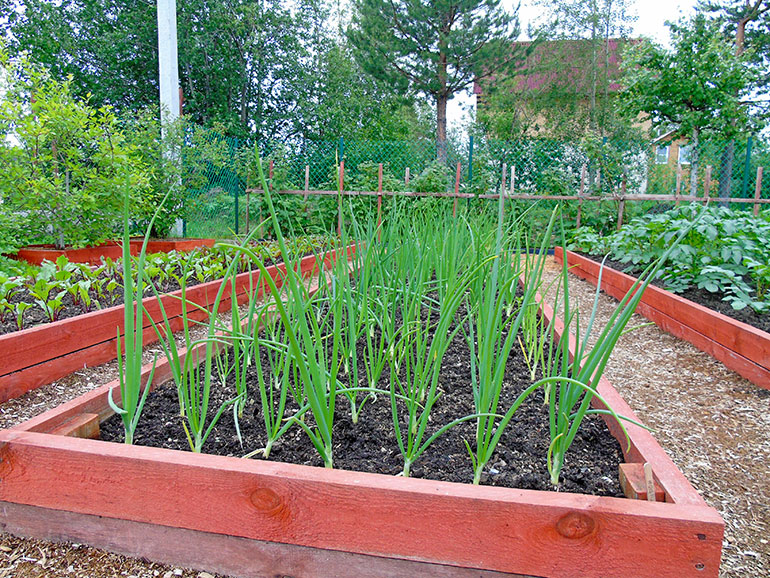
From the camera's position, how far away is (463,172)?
9.43 m

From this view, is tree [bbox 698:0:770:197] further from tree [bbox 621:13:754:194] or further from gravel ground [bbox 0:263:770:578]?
gravel ground [bbox 0:263:770:578]

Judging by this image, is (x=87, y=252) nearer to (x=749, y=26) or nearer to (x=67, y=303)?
(x=67, y=303)

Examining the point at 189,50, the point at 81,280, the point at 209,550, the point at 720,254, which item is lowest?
the point at 209,550

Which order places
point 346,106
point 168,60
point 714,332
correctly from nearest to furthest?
point 714,332 → point 168,60 → point 346,106

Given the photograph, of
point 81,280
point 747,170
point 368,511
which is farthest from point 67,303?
point 747,170

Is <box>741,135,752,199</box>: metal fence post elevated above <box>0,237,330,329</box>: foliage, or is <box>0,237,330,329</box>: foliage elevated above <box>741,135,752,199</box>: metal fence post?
<box>741,135,752,199</box>: metal fence post

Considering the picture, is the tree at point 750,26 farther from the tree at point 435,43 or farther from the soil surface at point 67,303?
the soil surface at point 67,303

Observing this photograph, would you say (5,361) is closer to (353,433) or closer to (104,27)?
(353,433)

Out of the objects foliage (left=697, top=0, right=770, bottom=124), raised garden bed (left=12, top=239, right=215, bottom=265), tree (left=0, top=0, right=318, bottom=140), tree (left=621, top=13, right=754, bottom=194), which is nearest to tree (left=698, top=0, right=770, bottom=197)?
foliage (left=697, top=0, right=770, bottom=124)

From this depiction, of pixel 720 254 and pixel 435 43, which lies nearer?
pixel 720 254

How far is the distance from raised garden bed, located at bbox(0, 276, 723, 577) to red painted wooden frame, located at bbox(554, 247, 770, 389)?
141 centimetres

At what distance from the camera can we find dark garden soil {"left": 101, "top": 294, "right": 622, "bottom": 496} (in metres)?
1.05

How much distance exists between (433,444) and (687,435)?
1.04 m

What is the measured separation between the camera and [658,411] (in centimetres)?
188
